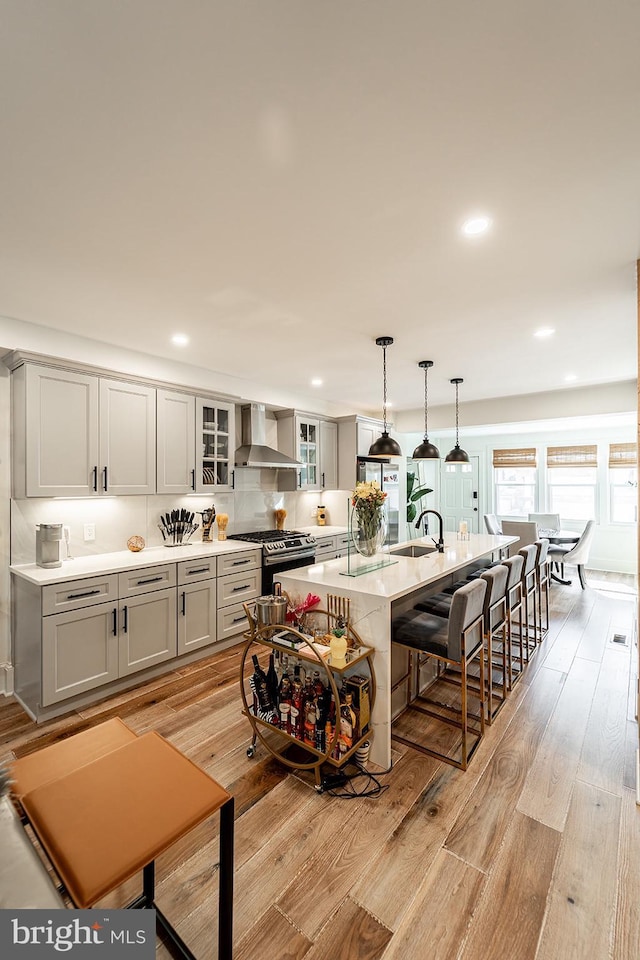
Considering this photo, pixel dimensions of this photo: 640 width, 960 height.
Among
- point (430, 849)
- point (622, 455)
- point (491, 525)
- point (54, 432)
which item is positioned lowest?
point (430, 849)

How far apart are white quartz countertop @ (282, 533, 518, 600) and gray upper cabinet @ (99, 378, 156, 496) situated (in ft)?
5.58

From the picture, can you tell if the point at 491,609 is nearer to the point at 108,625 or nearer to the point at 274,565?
the point at 274,565

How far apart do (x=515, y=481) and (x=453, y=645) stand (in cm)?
701

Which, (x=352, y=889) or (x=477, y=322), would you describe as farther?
(x=477, y=322)

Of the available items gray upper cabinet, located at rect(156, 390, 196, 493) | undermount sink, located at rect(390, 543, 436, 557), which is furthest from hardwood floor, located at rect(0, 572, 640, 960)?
gray upper cabinet, located at rect(156, 390, 196, 493)

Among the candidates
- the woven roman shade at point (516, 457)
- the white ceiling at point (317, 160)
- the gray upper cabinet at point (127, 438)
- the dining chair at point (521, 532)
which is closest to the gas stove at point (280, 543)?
the gray upper cabinet at point (127, 438)

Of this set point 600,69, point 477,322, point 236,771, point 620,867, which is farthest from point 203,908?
point 477,322

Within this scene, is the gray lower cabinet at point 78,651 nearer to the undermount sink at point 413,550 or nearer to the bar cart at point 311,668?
the bar cart at point 311,668

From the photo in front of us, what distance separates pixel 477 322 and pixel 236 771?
325 cm

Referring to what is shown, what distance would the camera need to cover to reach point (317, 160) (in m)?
1.52

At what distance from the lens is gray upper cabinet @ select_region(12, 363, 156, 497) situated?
2975 millimetres

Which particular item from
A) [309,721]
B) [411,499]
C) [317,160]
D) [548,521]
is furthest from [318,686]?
[548,521]

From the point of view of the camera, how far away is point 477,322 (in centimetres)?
305

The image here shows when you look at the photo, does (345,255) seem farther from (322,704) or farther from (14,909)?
(14,909)
